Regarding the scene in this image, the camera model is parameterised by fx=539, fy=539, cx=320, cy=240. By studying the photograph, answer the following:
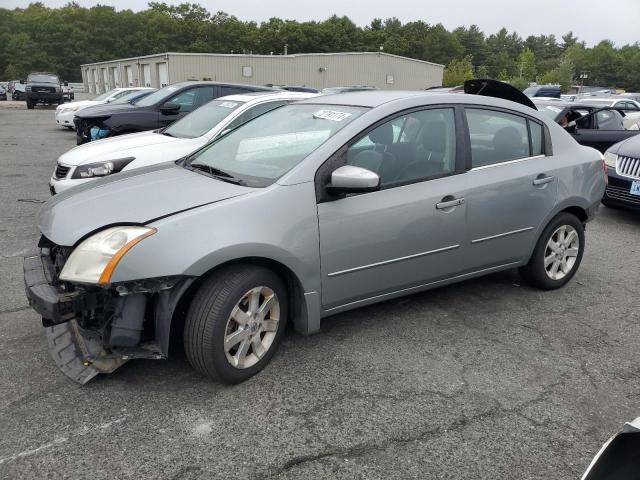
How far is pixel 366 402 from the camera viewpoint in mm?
2910

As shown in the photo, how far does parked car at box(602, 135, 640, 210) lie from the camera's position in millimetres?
6777

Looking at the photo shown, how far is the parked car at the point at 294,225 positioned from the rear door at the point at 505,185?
1 cm

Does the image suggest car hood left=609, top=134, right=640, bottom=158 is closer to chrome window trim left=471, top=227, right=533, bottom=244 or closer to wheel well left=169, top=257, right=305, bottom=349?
chrome window trim left=471, top=227, right=533, bottom=244

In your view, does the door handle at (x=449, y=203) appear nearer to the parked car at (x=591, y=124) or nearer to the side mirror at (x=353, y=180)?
the side mirror at (x=353, y=180)

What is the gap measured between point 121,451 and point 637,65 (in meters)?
128

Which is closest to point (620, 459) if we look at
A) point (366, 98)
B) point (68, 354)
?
point (68, 354)

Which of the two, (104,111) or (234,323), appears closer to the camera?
(234,323)

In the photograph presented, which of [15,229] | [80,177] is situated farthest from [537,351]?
[15,229]

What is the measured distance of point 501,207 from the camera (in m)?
3.96

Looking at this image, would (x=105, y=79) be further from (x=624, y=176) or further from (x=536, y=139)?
(x=536, y=139)

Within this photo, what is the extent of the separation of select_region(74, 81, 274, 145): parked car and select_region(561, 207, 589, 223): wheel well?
19.3 ft

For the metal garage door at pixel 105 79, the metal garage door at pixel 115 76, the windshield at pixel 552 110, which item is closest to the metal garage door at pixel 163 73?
the metal garage door at pixel 115 76

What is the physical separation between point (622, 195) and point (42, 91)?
30050 millimetres

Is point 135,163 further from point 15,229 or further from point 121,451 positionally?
point 121,451
